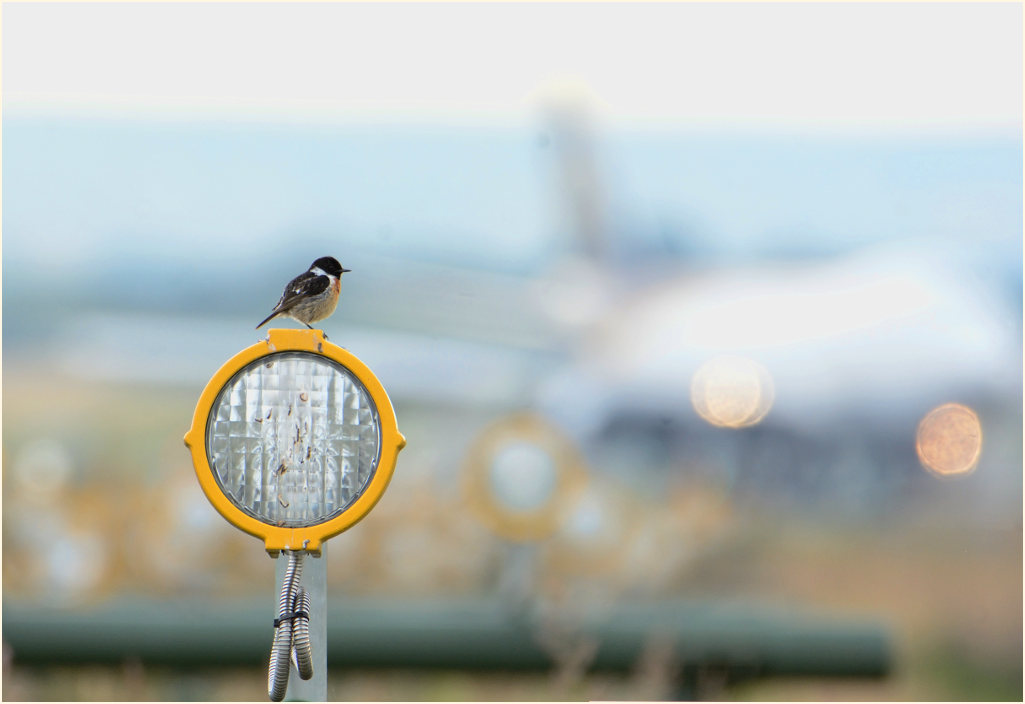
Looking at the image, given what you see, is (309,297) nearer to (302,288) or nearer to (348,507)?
(302,288)

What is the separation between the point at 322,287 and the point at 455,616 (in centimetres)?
145

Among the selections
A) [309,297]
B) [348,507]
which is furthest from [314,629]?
[309,297]

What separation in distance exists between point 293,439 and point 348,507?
0.08 m

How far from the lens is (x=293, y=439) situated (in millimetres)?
852

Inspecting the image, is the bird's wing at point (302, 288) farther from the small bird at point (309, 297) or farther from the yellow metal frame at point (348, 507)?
the yellow metal frame at point (348, 507)

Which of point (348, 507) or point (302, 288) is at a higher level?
point (302, 288)

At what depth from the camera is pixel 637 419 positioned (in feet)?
8.73

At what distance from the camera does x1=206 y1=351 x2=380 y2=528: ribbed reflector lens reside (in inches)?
33.1

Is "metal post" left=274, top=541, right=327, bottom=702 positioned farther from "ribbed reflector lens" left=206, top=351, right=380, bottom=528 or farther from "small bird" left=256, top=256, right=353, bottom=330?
"small bird" left=256, top=256, right=353, bottom=330

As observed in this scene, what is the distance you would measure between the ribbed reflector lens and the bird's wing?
6.0 inches

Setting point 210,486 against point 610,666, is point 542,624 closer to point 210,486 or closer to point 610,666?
point 610,666

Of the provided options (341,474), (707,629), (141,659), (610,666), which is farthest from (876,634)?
(341,474)

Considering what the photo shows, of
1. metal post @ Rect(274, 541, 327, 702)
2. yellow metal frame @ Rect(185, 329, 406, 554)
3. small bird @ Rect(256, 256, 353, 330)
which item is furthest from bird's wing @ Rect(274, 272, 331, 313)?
metal post @ Rect(274, 541, 327, 702)

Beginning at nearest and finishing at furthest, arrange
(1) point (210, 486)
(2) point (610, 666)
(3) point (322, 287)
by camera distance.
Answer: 1. (1) point (210, 486)
2. (3) point (322, 287)
3. (2) point (610, 666)
